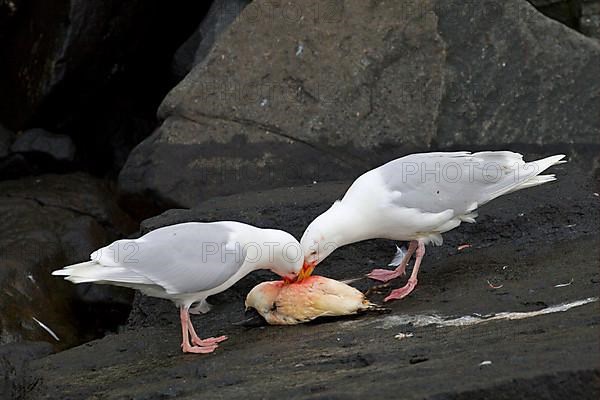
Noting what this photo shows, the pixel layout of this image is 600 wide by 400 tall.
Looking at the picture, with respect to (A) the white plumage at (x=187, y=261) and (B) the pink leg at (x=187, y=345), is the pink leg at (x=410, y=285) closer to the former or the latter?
(A) the white plumage at (x=187, y=261)

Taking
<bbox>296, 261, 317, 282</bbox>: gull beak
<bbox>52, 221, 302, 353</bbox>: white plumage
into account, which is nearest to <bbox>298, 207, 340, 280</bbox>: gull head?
<bbox>296, 261, 317, 282</bbox>: gull beak

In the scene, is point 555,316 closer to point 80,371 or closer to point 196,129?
point 80,371

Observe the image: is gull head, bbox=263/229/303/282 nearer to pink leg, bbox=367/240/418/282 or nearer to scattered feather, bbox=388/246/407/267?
pink leg, bbox=367/240/418/282

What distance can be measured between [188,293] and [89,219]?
12.3ft

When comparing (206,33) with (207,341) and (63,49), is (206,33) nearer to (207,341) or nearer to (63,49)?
(63,49)

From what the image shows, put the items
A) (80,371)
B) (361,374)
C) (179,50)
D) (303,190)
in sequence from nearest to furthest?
(361,374) → (80,371) → (303,190) → (179,50)

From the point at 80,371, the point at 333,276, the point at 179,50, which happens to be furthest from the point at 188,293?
the point at 179,50

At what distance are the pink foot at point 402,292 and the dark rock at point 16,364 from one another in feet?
6.08

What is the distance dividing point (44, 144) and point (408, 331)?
20.5 feet

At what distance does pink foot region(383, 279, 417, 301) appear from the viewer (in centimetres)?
598

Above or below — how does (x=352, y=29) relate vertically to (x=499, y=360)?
above

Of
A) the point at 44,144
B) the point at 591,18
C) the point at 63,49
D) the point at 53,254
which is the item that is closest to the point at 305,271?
the point at 53,254

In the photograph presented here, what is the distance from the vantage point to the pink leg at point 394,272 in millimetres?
6449

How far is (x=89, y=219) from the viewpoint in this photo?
30.3ft
